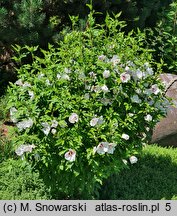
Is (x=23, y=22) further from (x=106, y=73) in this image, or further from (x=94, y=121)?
(x=94, y=121)

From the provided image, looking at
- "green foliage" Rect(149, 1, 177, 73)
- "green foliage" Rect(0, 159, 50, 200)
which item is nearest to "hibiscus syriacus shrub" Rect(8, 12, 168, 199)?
"green foliage" Rect(0, 159, 50, 200)

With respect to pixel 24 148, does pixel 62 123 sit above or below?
above

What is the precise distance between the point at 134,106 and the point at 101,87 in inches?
16.8

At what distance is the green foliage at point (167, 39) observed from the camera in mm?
7902

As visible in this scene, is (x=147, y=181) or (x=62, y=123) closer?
(x=62, y=123)

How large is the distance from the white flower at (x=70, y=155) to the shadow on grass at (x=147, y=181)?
39.9 inches

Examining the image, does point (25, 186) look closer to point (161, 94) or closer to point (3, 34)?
point (161, 94)

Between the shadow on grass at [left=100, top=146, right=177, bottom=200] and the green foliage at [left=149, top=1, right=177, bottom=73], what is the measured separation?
2.55 meters

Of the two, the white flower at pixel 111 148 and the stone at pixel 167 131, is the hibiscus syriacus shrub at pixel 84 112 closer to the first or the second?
the white flower at pixel 111 148

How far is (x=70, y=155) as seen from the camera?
380cm

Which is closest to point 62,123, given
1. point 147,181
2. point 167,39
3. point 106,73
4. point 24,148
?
point 24,148

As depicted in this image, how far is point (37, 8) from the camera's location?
20.0 feet

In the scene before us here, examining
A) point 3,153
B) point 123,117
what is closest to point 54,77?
point 123,117

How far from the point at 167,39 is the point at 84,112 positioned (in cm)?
455
